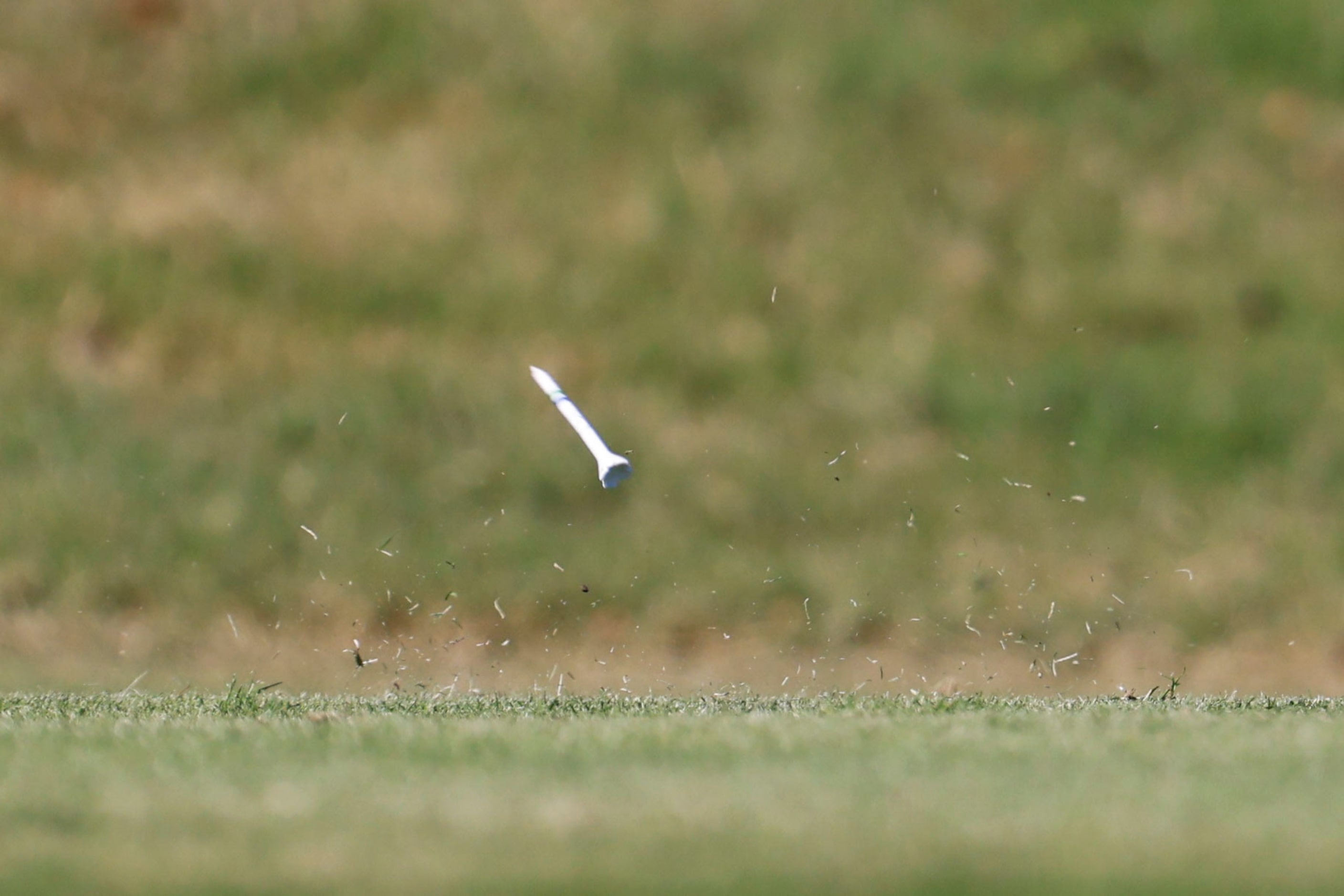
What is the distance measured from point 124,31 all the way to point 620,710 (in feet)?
37.6

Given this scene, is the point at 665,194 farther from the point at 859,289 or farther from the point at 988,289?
the point at 988,289

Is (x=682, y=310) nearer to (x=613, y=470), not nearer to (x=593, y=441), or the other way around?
(x=613, y=470)

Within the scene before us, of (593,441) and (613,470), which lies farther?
(613,470)

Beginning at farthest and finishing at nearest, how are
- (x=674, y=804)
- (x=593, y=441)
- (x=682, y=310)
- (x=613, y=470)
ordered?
Answer: (x=682, y=310) → (x=613, y=470) → (x=593, y=441) → (x=674, y=804)

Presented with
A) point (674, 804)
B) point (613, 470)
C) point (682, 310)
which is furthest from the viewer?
point (682, 310)

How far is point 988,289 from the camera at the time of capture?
1766 centimetres

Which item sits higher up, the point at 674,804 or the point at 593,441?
the point at 674,804

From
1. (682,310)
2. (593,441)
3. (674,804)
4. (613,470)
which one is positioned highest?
(674,804)

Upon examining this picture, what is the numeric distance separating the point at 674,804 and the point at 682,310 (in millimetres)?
11904

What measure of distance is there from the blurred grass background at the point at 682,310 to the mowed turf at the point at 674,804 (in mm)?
7317

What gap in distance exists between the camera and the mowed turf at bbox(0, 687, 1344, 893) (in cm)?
494

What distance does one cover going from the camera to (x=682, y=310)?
17.6 m

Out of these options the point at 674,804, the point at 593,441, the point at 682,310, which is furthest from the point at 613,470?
the point at 682,310

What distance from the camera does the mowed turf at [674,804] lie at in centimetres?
494
